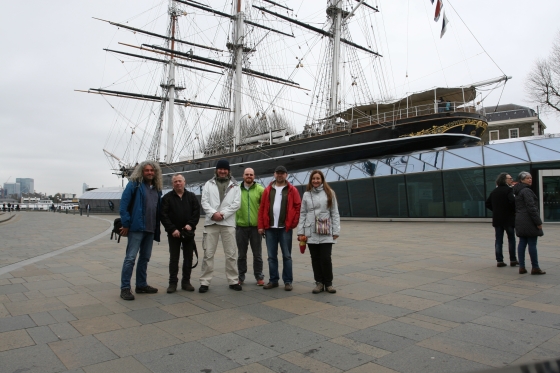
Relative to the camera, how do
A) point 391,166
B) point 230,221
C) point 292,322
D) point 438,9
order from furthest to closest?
point 391,166 → point 438,9 → point 230,221 → point 292,322

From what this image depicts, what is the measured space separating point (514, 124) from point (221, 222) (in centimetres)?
5715

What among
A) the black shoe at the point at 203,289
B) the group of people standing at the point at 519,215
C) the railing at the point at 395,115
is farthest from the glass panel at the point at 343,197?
the black shoe at the point at 203,289

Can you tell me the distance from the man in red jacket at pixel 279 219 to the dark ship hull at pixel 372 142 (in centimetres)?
1835

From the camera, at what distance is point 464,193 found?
18.4 metres

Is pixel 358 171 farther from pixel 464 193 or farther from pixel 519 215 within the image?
pixel 519 215

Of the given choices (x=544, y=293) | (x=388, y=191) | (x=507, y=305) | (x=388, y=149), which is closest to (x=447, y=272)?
(x=544, y=293)

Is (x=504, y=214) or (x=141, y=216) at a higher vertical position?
(x=141, y=216)

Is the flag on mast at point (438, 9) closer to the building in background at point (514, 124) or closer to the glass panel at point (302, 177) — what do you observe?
the glass panel at point (302, 177)

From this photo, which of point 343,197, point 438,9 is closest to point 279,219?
point 438,9

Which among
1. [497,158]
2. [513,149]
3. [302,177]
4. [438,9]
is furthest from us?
[302,177]

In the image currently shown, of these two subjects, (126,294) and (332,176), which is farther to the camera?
(332,176)

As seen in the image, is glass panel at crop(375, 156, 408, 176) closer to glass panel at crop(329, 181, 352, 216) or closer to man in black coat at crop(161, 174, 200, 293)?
glass panel at crop(329, 181, 352, 216)

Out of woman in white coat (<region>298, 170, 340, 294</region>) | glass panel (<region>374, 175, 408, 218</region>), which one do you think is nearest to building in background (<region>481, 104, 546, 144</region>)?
glass panel (<region>374, 175, 408, 218</region>)

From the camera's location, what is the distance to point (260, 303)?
507 cm
